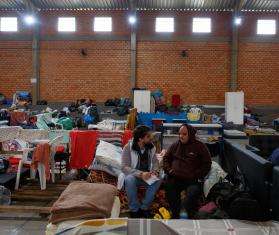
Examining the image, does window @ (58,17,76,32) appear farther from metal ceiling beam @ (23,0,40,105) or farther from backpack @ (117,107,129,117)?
backpack @ (117,107,129,117)

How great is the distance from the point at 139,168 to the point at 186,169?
→ 26.7 inches

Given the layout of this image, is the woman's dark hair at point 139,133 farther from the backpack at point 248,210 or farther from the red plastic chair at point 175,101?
the red plastic chair at point 175,101

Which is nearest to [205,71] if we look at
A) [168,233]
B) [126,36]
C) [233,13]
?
[233,13]

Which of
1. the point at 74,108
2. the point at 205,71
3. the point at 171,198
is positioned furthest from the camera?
the point at 205,71

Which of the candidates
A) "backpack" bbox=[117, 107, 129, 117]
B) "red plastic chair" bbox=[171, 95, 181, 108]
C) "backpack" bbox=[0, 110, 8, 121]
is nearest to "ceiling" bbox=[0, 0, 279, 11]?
"red plastic chair" bbox=[171, 95, 181, 108]

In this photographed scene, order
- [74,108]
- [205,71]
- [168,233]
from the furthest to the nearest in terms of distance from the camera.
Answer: [205,71] → [74,108] → [168,233]

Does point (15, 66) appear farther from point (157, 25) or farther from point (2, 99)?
point (157, 25)

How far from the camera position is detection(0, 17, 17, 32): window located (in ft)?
58.2

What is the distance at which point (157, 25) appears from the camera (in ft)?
57.3

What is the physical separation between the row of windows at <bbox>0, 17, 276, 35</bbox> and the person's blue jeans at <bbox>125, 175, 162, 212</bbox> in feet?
42.6

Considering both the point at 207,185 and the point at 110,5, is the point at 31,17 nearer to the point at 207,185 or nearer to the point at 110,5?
the point at 110,5

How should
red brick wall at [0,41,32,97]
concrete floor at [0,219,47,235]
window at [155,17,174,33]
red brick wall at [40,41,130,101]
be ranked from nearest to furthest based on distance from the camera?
concrete floor at [0,219,47,235] → window at [155,17,174,33] → red brick wall at [40,41,130,101] → red brick wall at [0,41,32,97]

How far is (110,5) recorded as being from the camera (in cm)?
1705

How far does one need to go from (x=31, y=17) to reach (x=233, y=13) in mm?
8221
